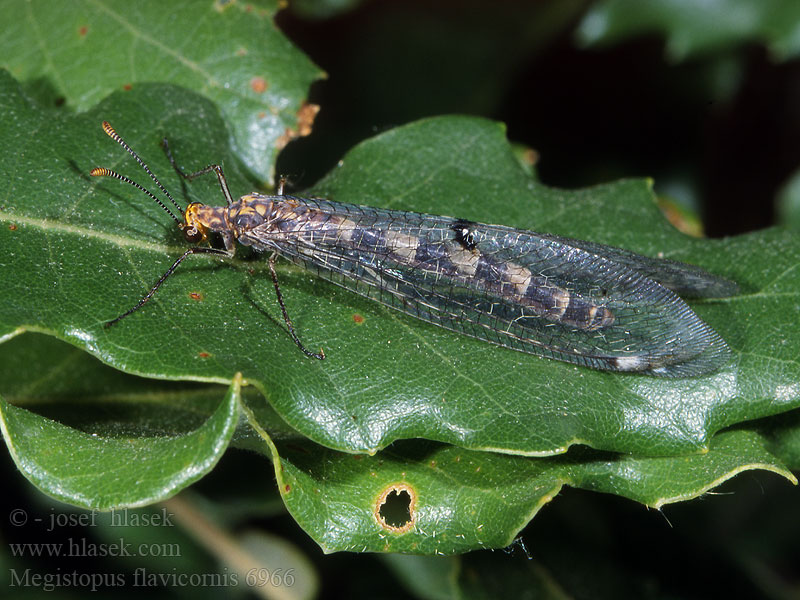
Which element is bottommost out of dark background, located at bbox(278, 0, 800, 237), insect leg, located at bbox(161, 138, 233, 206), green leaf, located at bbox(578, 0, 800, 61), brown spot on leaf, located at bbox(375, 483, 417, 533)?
brown spot on leaf, located at bbox(375, 483, 417, 533)

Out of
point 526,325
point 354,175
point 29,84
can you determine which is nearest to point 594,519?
point 526,325

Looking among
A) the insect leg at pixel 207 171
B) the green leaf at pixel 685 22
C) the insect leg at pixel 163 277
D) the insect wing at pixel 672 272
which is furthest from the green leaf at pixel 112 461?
the green leaf at pixel 685 22

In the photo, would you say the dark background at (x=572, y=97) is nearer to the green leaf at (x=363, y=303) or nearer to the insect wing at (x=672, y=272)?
the green leaf at (x=363, y=303)

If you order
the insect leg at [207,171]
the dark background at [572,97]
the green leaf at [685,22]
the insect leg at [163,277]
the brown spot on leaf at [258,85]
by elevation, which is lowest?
the dark background at [572,97]

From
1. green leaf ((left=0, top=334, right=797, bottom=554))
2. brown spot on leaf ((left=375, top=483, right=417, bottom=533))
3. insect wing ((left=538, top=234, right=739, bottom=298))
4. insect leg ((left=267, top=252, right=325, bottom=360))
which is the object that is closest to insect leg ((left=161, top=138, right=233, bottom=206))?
insect leg ((left=267, top=252, right=325, bottom=360))

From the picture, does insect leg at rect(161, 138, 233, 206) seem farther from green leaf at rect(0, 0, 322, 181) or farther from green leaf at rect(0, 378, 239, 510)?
green leaf at rect(0, 378, 239, 510)

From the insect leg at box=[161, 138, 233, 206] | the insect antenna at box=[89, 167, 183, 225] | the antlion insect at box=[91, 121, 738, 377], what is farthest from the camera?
the insect leg at box=[161, 138, 233, 206]
